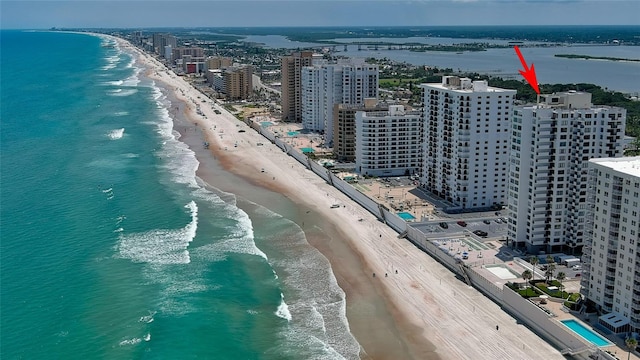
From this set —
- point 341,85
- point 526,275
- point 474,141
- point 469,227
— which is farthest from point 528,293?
point 341,85

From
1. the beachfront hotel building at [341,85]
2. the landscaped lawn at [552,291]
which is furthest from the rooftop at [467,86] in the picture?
the beachfront hotel building at [341,85]

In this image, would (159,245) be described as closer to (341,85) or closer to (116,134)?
(341,85)

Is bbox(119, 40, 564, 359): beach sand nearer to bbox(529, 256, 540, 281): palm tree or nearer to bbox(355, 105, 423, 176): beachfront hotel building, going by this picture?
bbox(529, 256, 540, 281): palm tree

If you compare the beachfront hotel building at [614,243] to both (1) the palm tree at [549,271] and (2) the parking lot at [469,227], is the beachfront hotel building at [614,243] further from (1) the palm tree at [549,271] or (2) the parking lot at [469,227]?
(2) the parking lot at [469,227]

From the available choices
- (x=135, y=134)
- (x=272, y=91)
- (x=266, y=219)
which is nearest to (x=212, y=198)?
(x=266, y=219)

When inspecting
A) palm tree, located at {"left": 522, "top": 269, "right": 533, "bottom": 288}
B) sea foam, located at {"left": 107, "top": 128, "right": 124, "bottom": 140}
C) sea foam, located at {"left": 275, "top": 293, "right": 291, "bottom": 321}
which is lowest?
sea foam, located at {"left": 275, "top": 293, "right": 291, "bottom": 321}

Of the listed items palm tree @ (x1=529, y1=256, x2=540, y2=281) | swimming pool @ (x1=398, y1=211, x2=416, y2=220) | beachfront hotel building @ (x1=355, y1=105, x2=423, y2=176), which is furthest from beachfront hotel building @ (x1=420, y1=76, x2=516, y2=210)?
palm tree @ (x1=529, y1=256, x2=540, y2=281)
